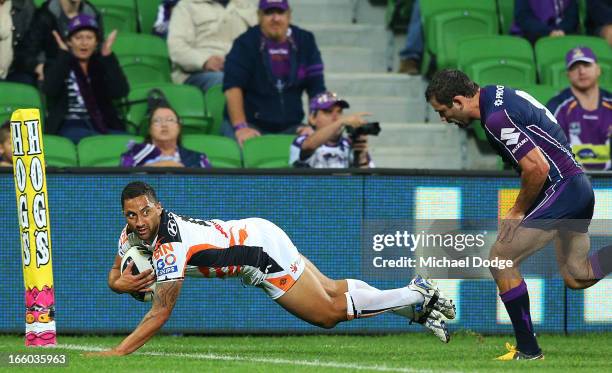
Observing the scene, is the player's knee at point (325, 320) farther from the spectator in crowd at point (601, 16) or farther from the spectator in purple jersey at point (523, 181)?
the spectator in crowd at point (601, 16)

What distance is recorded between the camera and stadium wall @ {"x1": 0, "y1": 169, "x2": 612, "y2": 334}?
423 inches

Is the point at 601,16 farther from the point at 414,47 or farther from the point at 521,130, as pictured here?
the point at 521,130

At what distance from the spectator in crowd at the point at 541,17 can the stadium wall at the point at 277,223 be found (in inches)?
162

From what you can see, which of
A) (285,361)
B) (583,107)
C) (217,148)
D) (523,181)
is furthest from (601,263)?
(217,148)

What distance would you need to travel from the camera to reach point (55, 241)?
423 inches

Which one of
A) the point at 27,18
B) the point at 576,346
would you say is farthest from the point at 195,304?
the point at 27,18

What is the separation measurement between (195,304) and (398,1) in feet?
17.8

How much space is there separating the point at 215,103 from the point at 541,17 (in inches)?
147

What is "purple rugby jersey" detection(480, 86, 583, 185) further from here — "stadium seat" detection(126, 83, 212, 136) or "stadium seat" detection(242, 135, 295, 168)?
"stadium seat" detection(126, 83, 212, 136)

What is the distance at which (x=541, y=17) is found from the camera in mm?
14766

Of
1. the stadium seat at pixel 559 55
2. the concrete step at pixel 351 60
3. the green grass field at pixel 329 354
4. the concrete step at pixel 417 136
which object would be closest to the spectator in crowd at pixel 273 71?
the concrete step at pixel 417 136

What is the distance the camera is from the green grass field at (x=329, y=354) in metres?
8.27

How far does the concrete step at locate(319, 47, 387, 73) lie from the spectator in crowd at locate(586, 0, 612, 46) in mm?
2358

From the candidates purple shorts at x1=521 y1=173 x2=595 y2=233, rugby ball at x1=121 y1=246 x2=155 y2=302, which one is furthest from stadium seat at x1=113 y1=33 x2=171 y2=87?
purple shorts at x1=521 y1=173 x2=595 y2=233
